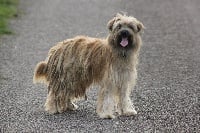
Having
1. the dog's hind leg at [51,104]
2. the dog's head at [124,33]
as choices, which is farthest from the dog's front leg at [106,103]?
the dog's hind leg at [51,104]

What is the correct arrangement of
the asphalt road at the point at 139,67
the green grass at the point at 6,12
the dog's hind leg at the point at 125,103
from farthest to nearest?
1. the green grass at the point at 6,12
2. the dog's hind leg at the point at 125,103
3. the asphalt road at the point at 139,67

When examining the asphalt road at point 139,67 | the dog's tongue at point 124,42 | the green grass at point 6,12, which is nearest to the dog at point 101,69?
the dog's tongue at point 124,42

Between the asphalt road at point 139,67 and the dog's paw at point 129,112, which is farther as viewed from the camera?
the dog's paw at point 129,112

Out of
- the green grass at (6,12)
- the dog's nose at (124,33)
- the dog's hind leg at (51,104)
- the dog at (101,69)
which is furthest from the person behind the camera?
the green grass at (6,12)

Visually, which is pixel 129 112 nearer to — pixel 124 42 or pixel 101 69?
pixel 101 69

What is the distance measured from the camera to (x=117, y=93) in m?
12.5

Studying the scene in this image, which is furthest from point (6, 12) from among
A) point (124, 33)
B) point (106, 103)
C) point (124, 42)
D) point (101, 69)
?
point (124, 33)

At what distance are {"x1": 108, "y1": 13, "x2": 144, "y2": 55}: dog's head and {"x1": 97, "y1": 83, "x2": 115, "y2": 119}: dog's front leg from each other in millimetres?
790

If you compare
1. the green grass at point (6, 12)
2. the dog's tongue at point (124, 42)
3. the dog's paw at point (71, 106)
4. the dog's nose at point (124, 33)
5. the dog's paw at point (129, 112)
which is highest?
the dog's nose at point (124, 33)

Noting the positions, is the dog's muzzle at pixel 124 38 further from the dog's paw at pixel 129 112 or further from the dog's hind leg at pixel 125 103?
the dog's paw at pixel 129 112

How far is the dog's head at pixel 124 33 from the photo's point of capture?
12.0m

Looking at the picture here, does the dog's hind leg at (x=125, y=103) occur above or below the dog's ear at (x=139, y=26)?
below

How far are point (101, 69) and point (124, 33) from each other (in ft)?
2.93

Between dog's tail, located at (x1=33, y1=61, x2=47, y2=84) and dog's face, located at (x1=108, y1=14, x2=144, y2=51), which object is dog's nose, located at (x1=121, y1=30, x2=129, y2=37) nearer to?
dog's face, located at (x1=108, y1=14, x2=144, y2=51)
